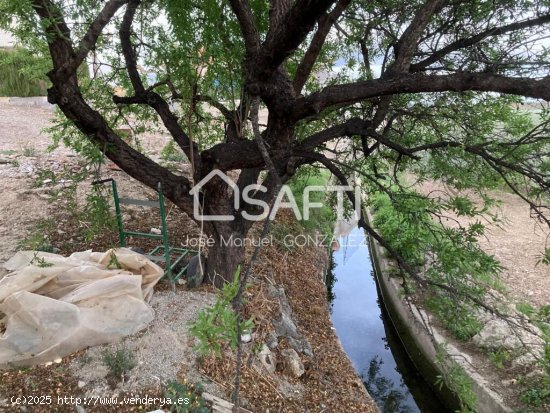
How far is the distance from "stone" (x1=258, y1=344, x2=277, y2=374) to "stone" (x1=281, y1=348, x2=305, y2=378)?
15cm

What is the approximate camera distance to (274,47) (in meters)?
2.17

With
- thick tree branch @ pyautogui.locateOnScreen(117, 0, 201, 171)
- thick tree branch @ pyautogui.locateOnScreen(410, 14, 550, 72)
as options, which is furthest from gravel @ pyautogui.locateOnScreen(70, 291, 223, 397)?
thick tree branch @ pyautogui.locateOnScreen(410, 14, 550, 72)

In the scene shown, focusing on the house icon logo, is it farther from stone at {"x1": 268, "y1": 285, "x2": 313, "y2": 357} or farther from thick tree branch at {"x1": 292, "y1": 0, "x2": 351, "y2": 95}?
stone at {"x1": 268, "y1": 285, "x2": 313, "y2": 357}

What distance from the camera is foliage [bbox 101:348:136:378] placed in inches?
104

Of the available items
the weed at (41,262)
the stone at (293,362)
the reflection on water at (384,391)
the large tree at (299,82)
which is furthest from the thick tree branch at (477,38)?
the reflection on water at (384,391)

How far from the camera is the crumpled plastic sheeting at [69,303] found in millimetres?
2623

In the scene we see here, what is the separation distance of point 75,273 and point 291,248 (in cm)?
325

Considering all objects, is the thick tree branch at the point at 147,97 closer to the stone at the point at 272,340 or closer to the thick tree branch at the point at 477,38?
the stone at the point at 272,340

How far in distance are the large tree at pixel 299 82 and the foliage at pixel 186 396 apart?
1200mm

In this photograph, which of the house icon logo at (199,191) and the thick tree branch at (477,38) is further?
the house icon logo at (199,191)

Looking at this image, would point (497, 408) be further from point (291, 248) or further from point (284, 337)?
point (291, 248)

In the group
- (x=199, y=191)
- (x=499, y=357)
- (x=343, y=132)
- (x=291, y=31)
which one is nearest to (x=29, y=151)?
(x=199, y=191)

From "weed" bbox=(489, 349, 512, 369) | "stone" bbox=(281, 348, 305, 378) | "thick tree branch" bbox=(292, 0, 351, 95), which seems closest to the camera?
"thick tree branch" bbox=(292, 0, 351, 95)

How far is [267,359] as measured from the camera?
331 cm
